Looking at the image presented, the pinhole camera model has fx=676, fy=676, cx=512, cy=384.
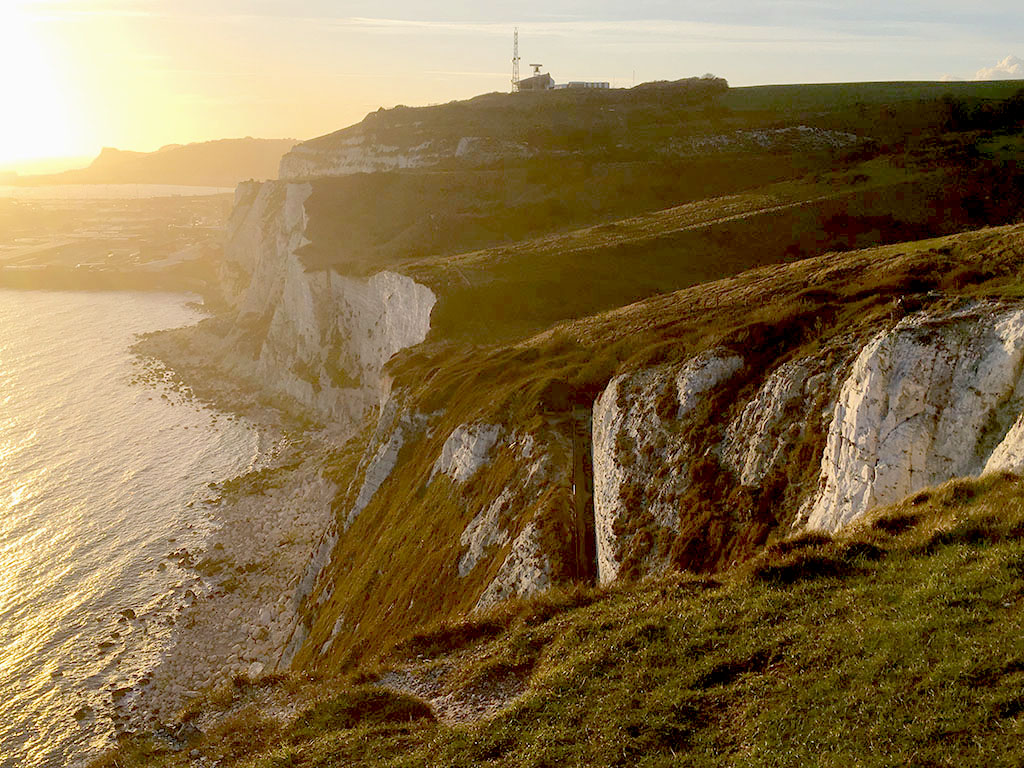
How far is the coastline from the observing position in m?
38.4

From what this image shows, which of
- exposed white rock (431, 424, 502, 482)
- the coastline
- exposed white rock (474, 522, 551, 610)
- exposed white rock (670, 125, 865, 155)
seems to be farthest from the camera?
exposed white rock (670, 125, 865, 155)

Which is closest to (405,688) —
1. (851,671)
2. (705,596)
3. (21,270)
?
(705,596)

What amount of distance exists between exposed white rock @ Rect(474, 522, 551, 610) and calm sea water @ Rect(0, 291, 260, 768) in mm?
24199

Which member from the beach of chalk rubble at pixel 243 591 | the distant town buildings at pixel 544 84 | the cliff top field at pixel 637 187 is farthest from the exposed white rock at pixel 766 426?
the distant town buildings at pixel 544 84

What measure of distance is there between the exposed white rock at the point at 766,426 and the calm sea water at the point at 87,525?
34.6 meters

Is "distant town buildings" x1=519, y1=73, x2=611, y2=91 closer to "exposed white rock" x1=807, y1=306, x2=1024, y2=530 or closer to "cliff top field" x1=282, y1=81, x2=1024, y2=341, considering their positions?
"cliff top field" x1=282, y1=81, x2=1024, y2=341

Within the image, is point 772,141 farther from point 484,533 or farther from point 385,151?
point 484,533

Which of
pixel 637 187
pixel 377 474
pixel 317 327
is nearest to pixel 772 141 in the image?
pixel 637 187

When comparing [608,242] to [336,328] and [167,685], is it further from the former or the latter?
[167,685]

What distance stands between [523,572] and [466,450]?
1154cm

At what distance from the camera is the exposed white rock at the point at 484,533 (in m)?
29.7

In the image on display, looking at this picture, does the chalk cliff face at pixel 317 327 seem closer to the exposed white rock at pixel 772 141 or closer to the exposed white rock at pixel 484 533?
the exposed white rock at pixel 484 533

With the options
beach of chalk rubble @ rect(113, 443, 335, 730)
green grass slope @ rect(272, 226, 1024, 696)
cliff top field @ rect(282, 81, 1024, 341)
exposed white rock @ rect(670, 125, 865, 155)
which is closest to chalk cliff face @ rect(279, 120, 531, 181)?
cliff top field @ rect(282, 81, 1024, 341)

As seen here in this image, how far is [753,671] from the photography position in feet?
46.5
